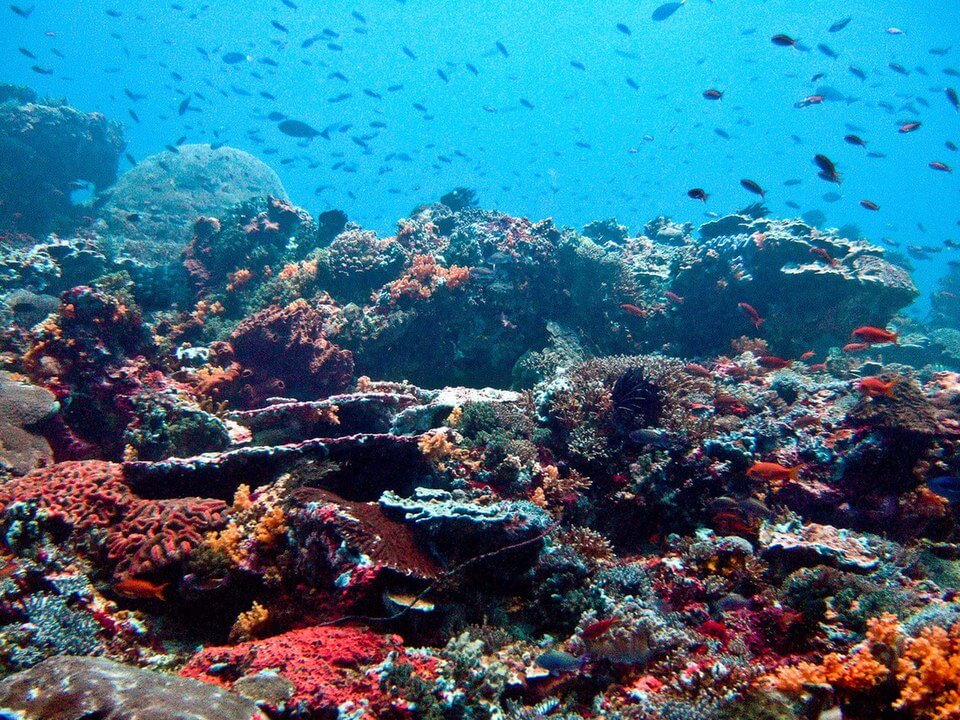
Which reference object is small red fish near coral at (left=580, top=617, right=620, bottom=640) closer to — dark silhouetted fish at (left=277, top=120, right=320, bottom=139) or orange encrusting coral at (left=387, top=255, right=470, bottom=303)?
orange encrusting coral at (left=387, top=255, right=470, bottom=303)

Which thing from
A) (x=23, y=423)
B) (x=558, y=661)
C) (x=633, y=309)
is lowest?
(x=558, y=661)

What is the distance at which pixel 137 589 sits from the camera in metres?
3.94

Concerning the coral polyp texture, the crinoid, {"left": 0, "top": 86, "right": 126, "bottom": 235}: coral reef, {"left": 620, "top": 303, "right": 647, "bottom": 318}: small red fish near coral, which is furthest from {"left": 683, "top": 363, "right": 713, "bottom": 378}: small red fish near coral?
{"left": 0, "top": 86, "right": 126, "bottom": 235}: coral reef

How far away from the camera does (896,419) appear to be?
5.92m

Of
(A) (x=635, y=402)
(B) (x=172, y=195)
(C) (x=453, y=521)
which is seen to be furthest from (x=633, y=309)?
(B) (x=172, y=195)

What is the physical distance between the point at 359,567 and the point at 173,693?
1.44 metres

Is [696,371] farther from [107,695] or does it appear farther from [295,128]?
[295,128]

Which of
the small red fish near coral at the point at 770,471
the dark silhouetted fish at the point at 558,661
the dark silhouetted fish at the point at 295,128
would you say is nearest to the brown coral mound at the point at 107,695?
the dark silhouetted fish at the point at 558,661

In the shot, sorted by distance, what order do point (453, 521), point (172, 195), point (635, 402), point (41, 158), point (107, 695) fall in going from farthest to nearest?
1. point (172, 195)
2. point (41, 158)
3. point (635, 402)
4. point (453, 521)
5. point (107, 695)

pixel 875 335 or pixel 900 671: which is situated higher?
pixel 875 335

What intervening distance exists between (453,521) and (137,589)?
9.05 feet

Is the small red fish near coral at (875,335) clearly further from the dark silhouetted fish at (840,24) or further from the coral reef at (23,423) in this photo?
→ the dark silhouetted fish at (840,24)

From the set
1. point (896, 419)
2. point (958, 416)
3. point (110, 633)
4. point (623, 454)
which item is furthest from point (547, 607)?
point (958, 416)

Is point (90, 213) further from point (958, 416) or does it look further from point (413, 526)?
point (958, 416)
